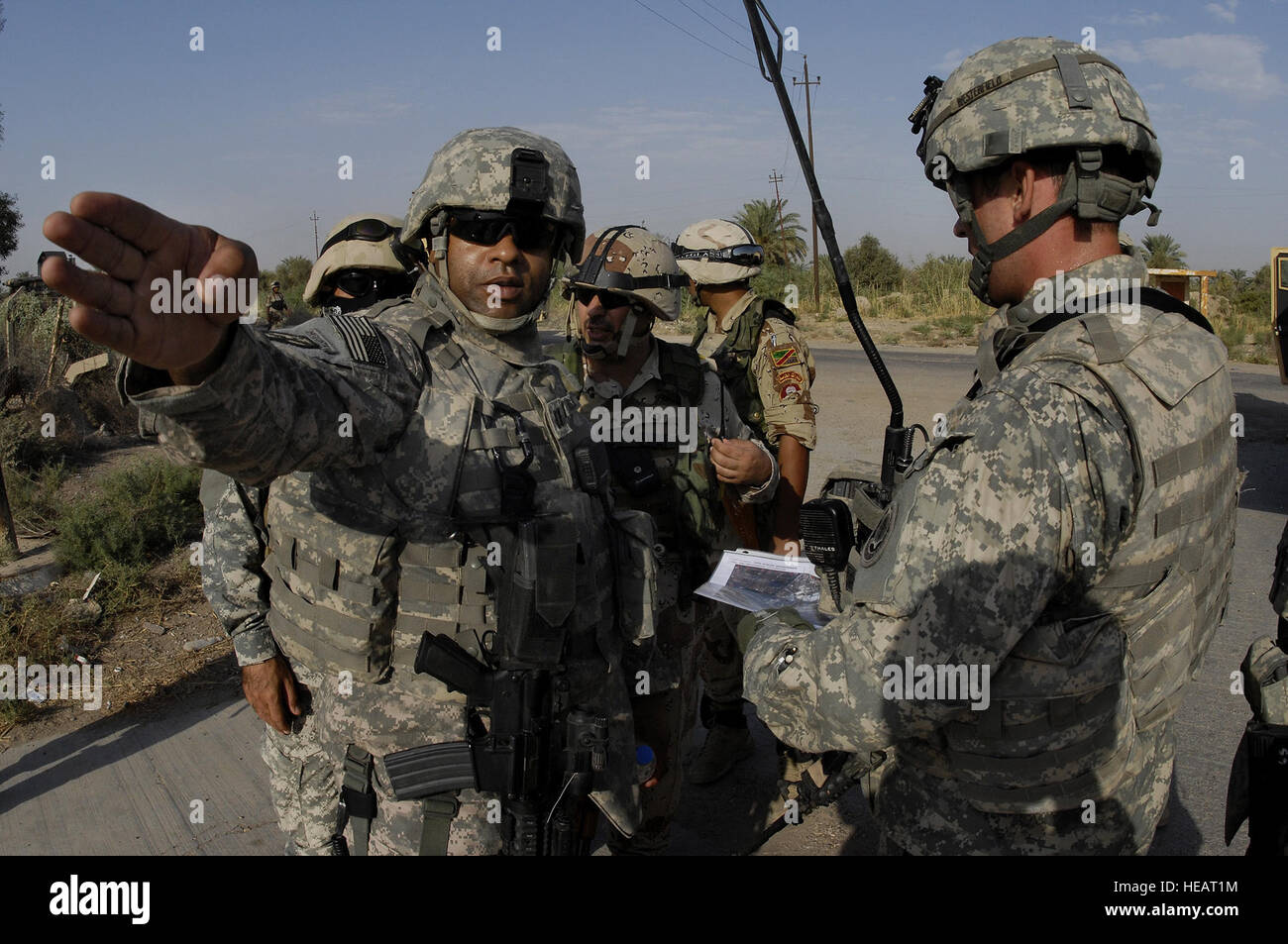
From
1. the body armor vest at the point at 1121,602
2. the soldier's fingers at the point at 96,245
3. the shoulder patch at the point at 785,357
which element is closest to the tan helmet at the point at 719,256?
the shoulder patch at the point at 785,357

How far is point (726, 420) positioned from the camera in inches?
139

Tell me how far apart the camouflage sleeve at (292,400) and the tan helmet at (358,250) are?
1500 millimetres

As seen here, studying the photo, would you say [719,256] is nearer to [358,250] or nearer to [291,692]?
[358,250]

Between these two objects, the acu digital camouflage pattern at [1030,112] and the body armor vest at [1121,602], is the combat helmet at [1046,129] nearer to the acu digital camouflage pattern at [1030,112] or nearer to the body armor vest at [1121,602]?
the acu digital camouflage pattern at [1030,112]

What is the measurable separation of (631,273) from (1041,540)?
2071 mm

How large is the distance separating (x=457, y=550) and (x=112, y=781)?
248cm

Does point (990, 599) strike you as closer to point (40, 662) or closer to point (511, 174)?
point (511, 174)

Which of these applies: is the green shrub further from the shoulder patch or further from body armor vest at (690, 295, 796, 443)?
the shoulder patch

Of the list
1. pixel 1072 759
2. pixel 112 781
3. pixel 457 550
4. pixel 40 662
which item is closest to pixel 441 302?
pixel 457 550

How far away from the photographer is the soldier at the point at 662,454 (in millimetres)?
2984

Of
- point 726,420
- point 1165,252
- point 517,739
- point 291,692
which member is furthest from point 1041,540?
point 1165,252

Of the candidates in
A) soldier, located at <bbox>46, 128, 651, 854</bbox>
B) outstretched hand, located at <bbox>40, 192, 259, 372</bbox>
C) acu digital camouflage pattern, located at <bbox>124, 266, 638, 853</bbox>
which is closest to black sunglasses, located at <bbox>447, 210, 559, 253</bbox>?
soldier, located at <bbox>46, 128, 651, 854</bbox>

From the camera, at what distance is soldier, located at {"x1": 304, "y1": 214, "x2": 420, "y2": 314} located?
3.31 meters

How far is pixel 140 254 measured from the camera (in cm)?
106
